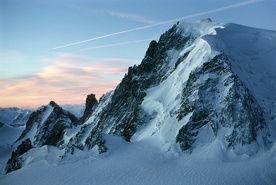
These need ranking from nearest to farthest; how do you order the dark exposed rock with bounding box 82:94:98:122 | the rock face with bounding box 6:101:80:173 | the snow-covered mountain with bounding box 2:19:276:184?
the snow-covered mountain with bounding box 2:19:276:184 < the rock face with bounding box 6:101:80:173 < the dark exposed rock with bounding box 82:94:98:122

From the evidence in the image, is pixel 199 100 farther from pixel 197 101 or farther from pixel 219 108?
pixel 219 108

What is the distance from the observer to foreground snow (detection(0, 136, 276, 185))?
1314 inches

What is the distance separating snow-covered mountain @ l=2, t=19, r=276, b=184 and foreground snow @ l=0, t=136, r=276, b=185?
0.62m

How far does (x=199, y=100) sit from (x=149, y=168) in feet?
44.4

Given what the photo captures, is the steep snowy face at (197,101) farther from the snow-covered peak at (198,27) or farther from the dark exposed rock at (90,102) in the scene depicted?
the dark exposed rock at (90,102)

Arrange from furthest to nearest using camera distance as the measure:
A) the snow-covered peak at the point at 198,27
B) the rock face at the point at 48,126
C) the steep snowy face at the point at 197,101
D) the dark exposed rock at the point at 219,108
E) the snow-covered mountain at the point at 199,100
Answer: the rock face at the point at 48,126 → the snow-covered peak at the point at 198,27 → the steep snowy face at the point at 197,101 → the snow-covered mountain at the point at 199,100 → the dark exposed rock at the point at 219,108

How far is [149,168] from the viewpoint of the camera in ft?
120

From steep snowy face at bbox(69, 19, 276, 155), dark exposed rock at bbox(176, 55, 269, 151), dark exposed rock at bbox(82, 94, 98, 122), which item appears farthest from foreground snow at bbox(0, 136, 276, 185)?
dark exposed rock at bbox(82, 94, 98, 122)

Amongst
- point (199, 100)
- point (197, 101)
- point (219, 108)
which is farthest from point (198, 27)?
point (219, 108)

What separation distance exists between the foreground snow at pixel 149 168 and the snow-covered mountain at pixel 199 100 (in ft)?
2.05

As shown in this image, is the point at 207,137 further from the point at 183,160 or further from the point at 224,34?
the point at 224,34

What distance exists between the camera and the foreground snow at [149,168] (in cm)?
3338

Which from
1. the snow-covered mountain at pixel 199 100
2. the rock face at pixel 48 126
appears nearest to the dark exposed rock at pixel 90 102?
the rock face at pixel 48 126

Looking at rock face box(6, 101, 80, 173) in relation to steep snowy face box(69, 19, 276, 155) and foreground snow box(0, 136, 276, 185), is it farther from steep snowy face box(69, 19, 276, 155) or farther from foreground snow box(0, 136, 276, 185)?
foreground snow box(0, 136, 276, 185)
